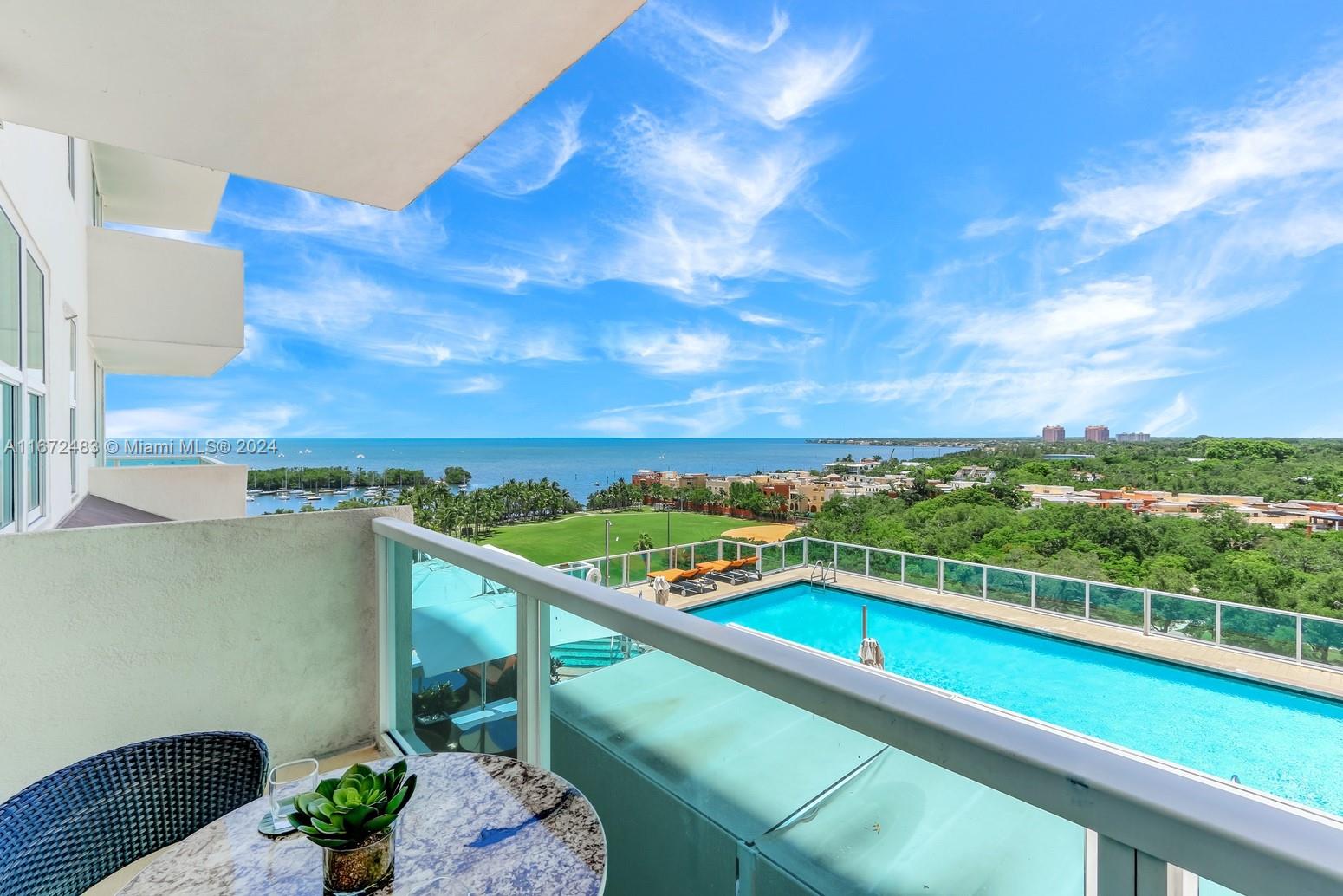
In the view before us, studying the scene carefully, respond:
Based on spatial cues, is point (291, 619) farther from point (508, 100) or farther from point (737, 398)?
point (737, 398)

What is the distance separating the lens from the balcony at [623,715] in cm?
64

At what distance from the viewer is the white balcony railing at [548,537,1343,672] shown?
37.2 ft

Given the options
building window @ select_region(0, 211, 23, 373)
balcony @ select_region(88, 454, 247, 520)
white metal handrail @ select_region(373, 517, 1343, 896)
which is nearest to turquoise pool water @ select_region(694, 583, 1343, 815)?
balcony @ select_region(88, 454, 247, 520)

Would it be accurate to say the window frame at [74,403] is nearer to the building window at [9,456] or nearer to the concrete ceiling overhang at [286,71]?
the building window at [9,456]

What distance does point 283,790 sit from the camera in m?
1.14

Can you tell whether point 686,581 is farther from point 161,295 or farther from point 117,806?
point 117,806

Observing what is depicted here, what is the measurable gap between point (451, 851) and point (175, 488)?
6.44 metres

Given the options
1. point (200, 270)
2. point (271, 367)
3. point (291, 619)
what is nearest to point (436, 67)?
point (291, 619)

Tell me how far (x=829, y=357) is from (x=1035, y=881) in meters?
41.5

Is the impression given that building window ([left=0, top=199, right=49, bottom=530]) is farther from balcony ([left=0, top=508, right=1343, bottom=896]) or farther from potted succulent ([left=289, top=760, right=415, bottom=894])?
potted succulent ([left=289, top=760, right=415, bottom=894])

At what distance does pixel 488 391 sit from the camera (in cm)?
4122

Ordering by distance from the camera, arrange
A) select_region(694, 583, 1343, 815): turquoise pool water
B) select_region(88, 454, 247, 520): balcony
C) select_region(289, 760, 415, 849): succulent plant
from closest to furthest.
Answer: select_region(289, 760, 415, 849): succulent plant < select_region(88, 454, 247, 520): balcony < select_region(694, 583, 1343, 815): turquoise pool water

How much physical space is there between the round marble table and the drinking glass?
0.02 metres

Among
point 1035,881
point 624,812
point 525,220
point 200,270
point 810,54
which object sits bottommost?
point 624,812
